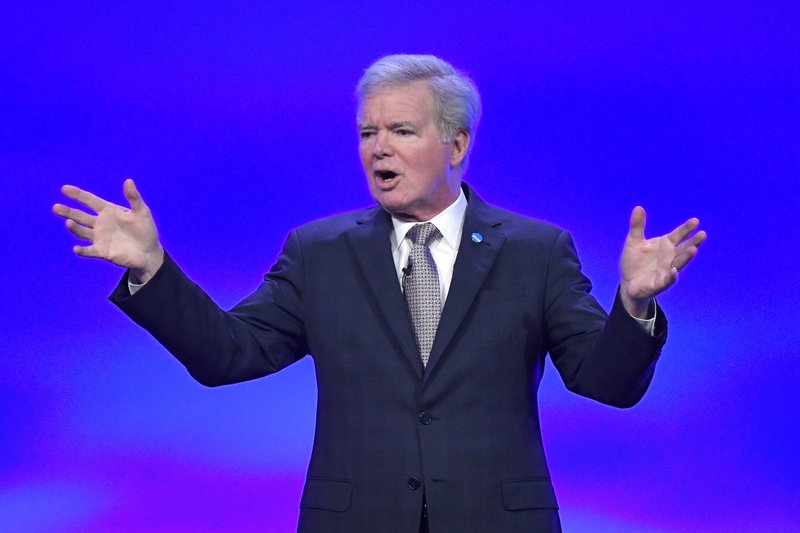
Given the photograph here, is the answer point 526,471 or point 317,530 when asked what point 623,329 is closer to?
point 526,471

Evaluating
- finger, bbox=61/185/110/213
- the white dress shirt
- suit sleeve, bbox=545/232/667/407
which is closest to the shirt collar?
the white dress shirt

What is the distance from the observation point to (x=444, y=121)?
7.59ft

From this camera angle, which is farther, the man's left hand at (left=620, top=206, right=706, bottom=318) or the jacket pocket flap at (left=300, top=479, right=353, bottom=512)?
the jacket pocket flap at (left=300, top=479, right=353, bottom=512)

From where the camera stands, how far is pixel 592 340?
2.08m

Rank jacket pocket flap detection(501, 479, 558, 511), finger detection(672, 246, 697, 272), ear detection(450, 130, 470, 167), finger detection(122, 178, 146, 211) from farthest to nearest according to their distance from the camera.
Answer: ear detection(450, 130, 470, 167) < jacket pocket flap detection(501, 479, 558, 511) < finger detection(122, 178, 146, 211) < finger detection(672, 246, 697, 272)

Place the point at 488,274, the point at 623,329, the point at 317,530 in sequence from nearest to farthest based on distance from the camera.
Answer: the point at 623,329, the point at 317,530, the point at 488,274

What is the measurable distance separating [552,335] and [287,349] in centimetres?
53

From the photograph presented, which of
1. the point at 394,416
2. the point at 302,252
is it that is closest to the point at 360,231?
the point at 302,252

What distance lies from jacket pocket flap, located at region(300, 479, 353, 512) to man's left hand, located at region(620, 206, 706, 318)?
2.05 ft

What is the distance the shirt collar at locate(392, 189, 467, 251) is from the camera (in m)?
2.28

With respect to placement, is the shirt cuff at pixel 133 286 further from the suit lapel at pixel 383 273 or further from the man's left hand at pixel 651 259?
the man's left hand at pixel 651 259

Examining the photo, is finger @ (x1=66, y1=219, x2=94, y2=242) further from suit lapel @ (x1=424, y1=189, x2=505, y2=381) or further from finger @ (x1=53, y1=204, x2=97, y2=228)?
suit lapel @ (x1=424, y1=189, x2=505, y2=381)

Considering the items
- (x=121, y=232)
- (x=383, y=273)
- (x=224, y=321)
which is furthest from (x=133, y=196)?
(x=383, y=273)

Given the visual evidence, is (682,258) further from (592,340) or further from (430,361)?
(430,361)
